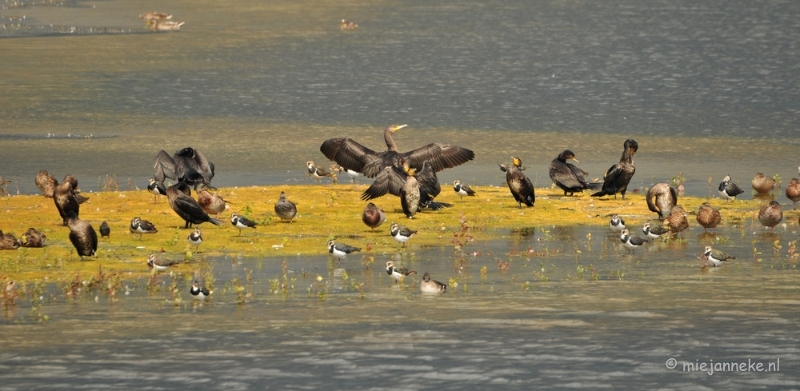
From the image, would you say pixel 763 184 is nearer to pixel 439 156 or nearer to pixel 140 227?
pixel 439 156

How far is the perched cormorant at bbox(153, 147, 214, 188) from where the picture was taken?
27266 mm

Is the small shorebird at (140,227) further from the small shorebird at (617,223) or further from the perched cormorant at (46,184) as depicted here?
the small shorebird at (617,223)

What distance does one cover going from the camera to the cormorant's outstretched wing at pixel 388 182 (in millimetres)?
26453

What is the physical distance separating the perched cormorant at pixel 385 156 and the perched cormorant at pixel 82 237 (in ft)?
28.0

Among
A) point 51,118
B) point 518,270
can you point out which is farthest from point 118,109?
point 518,270

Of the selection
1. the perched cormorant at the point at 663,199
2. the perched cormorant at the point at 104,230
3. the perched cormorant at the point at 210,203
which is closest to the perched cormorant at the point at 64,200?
the perched cormorant at the point at 104,230

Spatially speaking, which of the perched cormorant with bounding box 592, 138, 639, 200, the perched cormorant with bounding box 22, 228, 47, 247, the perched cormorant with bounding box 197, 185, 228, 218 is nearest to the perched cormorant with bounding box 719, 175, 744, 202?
the perched cormorant with bounding box 592, 138, 639, 200

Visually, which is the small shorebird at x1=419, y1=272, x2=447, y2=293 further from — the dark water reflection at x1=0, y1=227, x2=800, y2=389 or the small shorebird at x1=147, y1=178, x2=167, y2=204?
the small shorebird at x1=147, y1=178, x2=167, y2=204

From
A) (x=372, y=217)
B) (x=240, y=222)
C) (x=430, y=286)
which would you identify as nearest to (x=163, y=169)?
(x=240, y=222)

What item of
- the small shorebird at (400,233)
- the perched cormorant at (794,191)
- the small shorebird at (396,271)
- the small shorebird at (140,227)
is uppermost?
the perched cormorant at (794,191)

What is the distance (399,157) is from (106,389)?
46.8 ft

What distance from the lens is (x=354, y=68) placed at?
195 ft

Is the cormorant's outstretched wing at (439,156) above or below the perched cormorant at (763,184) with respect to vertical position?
above

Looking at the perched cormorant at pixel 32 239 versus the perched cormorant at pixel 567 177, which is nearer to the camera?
the perched cormorant at pixel 32 239
